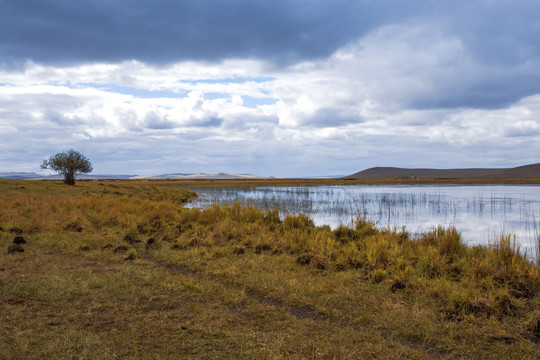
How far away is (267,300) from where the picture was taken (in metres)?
6.55

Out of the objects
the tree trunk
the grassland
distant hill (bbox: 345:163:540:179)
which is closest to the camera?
the grassland

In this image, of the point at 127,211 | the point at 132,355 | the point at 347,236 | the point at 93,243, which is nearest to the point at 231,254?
the point at 347,236

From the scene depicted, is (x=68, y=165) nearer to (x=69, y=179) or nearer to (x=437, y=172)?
(x=69, y=179)

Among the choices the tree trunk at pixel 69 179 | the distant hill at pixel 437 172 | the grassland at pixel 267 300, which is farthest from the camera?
the distant hill at pixel 437 172

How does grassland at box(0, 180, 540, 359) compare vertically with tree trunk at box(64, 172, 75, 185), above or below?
below

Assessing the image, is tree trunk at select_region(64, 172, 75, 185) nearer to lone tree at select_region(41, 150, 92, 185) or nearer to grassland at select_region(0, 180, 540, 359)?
lone tree at select_region(41, 150, 92, 185)

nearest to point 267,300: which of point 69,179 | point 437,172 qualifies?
point 69,179

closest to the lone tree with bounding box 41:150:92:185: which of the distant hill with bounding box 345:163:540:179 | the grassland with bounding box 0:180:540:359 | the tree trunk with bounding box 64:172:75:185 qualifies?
the tree trunk with bounding box 64:172:75:185

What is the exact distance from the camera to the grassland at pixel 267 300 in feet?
15.5

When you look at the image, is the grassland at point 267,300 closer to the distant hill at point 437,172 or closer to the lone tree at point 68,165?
the lone tree at point 68,165

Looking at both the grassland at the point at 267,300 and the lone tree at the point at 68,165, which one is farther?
the lone tree at the point at 68,165

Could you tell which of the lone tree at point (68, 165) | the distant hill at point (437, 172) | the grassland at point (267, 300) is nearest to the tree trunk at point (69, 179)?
the lone tree at point (68, 165)

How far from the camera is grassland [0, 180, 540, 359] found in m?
4.74

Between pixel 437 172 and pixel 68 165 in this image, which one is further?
pixel 437 172
